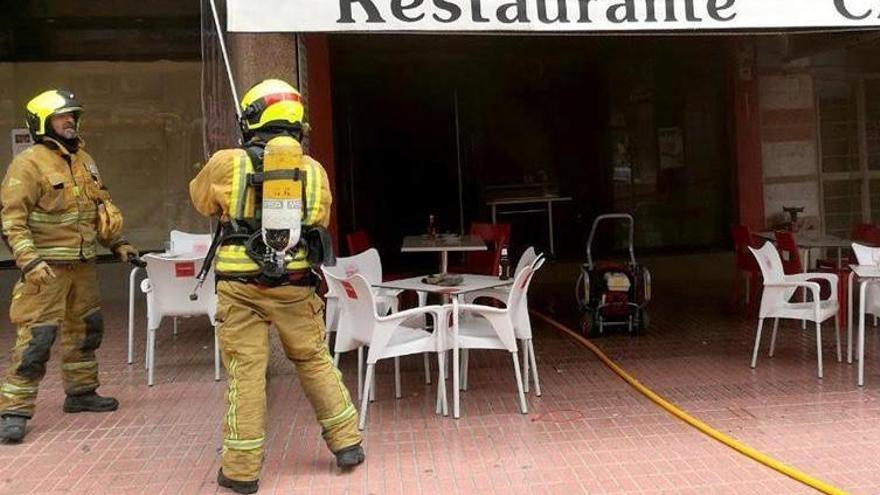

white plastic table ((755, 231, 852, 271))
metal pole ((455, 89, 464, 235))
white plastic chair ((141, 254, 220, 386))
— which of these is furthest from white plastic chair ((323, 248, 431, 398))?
metal pole ((455, 89, 464, 235))

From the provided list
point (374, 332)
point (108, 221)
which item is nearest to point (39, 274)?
point (108, 221)

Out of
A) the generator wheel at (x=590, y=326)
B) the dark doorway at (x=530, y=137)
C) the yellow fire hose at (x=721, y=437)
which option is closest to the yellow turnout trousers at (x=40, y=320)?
the yellow fire hose at (x=721, y=437)

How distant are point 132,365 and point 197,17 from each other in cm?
505

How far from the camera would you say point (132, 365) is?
22.7 feet

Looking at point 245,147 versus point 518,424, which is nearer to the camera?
point 245,147

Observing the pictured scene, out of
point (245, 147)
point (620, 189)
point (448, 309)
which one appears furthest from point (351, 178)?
point (245, 147)

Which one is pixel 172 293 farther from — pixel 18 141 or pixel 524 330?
pixel 18 141

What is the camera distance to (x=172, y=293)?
20.6ft

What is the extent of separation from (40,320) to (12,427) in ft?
2.09

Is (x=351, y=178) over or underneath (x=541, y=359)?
over

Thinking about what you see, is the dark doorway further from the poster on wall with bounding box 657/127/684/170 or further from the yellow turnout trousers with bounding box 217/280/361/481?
the yellow turnout trousers with bounding box 217/280/361/481

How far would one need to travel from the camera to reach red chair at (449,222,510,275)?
26.2 feet

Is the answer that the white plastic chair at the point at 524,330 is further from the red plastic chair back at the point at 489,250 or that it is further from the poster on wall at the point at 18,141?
the poster on wall at the point at 18,141

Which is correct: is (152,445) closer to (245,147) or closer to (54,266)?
(54,266)
